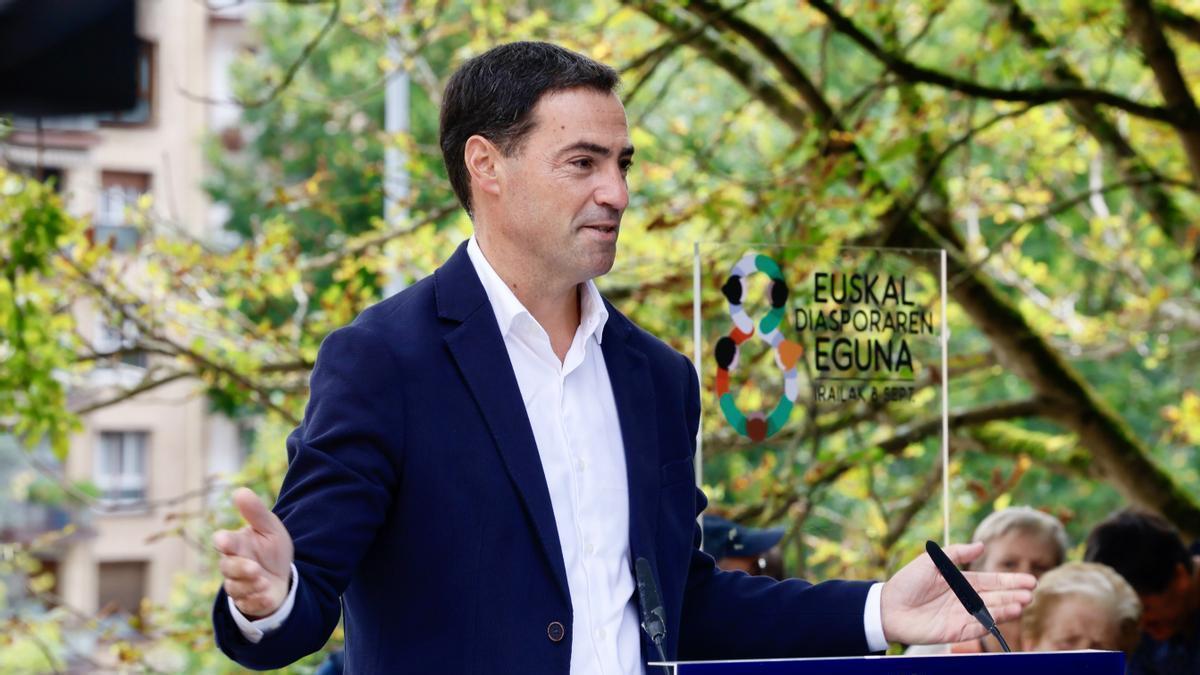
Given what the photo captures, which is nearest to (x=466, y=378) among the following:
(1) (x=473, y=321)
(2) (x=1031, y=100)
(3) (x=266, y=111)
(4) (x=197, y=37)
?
(1) (x=473, y=321)

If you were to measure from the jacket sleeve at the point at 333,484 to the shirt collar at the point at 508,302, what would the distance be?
0.66 ft

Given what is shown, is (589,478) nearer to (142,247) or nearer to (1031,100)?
(1031,100)

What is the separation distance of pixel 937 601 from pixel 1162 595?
267 centimetres

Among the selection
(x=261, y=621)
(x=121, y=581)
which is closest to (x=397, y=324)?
(x=261, y=621)

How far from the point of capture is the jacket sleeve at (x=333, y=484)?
6.11 feet

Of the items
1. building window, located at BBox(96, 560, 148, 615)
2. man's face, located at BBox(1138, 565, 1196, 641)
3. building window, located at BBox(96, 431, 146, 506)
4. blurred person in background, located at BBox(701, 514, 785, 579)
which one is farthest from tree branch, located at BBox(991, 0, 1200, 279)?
building window, located at BBox(96, 560, 148, 615)

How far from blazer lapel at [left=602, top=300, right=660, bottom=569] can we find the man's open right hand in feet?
1.75

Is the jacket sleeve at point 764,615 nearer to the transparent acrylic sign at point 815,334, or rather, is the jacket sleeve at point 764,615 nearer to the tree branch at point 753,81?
the transparent acrylic sign at point 815,334

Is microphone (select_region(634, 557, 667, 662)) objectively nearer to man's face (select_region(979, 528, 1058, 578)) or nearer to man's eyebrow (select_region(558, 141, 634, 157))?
man's eyebrow (select_region(558, 141, 634, 157))

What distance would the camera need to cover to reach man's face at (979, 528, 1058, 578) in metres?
4.75

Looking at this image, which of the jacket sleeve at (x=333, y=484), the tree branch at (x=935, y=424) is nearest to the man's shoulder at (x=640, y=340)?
the jacket sleeve at (x=333, y=484)

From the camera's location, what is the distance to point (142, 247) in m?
6.12

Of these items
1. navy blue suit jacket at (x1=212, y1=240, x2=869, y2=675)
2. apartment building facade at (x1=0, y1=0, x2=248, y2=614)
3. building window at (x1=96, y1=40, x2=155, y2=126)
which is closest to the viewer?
building window at (x1=96, y1=40, x2=155, y2=126)

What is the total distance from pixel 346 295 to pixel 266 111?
1448cm
